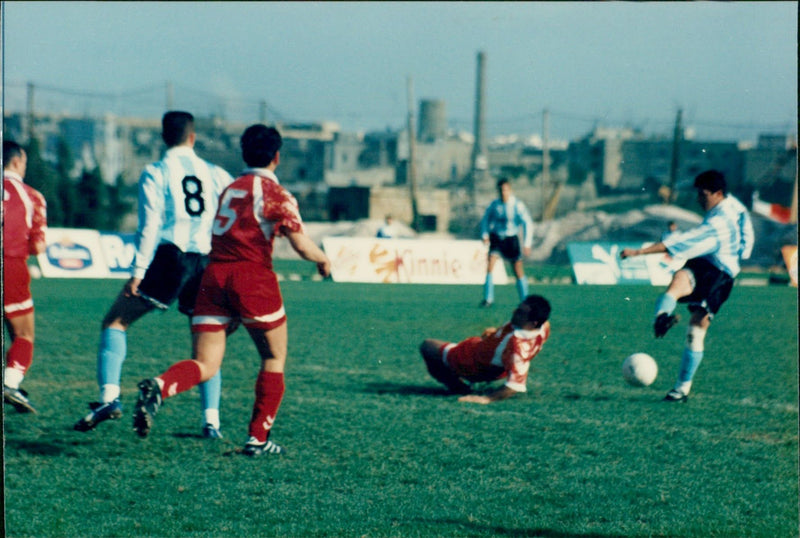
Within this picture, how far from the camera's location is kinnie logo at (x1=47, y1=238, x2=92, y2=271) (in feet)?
60.7

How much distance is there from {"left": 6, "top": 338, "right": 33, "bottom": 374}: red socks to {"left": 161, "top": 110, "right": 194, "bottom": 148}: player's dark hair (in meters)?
1.85

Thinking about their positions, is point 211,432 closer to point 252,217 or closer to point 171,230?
point 171,230

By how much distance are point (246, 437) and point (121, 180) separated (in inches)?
899

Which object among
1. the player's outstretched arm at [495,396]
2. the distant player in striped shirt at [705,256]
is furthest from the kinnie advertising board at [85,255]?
the distant player in striped shirt at [705,256]

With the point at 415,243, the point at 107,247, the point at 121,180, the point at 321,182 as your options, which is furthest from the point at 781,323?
the point at 321,182

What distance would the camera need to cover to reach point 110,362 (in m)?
5.35

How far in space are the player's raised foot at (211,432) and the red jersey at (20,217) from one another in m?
1.71

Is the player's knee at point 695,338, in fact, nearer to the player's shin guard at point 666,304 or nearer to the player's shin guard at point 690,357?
the player's shin guard at point 690,357

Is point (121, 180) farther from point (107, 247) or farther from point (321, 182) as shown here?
point (321, 182)

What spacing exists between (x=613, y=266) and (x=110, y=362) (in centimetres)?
1602

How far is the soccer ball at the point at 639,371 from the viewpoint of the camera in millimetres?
6715

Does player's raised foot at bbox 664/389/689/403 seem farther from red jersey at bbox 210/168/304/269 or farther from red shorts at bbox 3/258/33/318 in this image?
red shorts at bbox 3/258/33/318

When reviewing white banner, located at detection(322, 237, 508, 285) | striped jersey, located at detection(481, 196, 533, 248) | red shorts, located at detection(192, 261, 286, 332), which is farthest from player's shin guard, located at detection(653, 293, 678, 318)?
white banner, located at detection(322, 237, 508, 285)

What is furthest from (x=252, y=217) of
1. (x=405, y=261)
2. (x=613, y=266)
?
(x=613, y=266)
